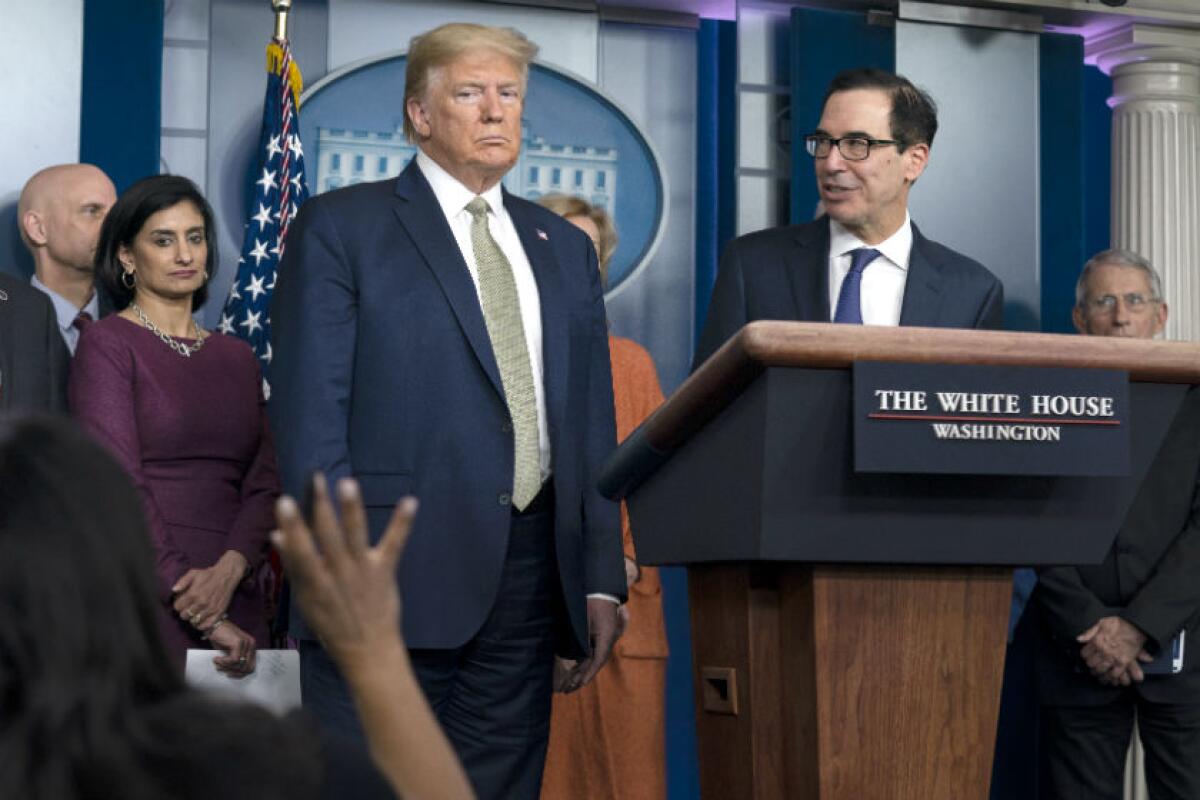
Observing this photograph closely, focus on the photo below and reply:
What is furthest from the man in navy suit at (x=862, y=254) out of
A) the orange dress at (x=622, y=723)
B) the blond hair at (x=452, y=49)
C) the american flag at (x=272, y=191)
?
the american flag at (x=272, y=191)

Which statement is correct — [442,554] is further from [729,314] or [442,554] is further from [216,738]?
[216,738]

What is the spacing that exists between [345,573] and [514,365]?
1609mm

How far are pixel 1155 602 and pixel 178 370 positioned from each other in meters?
2.23

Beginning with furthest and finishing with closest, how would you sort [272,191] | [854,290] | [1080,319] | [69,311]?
[1080,319]
[272,191]
[69,311]
[854,290]

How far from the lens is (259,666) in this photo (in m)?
3.33

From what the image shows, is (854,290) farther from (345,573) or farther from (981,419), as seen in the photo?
(345,573)

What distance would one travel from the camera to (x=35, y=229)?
13.9ft

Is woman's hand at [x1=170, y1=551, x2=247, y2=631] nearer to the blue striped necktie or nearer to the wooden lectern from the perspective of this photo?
the blue striped necktie

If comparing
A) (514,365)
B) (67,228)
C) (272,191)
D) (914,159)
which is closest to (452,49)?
(514,365)

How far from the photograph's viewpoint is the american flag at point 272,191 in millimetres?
4398

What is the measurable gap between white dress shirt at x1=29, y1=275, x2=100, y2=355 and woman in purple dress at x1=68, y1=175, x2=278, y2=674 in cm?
40

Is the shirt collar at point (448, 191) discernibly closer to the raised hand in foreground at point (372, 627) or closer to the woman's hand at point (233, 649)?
the woman's hand at point (233, 649)

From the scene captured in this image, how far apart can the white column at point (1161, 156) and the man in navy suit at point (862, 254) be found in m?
2.70

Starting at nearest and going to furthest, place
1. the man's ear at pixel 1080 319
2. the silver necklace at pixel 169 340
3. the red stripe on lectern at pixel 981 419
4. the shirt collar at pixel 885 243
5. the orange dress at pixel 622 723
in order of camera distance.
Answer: the red stripe on lectern at pixel 981 419
the shirt collar at pixel 885 243
the silver necklace at pixel 169 340
the orange dress at pixel 622 723
the man's ear at pixel 1080 319
